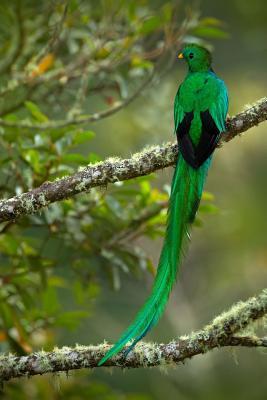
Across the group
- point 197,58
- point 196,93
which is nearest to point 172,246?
point 196,93

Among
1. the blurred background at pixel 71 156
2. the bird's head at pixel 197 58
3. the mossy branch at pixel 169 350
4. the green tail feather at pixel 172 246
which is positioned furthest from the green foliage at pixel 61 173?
the mossy branch at pixel 169 350

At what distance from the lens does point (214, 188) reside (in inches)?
345

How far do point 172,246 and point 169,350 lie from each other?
38cm

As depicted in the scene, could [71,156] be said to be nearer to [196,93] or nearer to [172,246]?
[196,93]

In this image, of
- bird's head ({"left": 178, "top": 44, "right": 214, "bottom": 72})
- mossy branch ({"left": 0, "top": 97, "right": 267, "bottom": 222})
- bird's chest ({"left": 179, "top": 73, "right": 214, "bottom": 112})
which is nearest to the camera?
mossy branch ({"left": 0, "top": 97, "right": 267, "bottom": 222})

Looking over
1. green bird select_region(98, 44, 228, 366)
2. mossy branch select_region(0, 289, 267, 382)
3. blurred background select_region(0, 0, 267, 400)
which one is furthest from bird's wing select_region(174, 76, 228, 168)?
mossy branch select_region(0, 289, 267, 382)

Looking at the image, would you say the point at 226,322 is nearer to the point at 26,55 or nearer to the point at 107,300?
the point at 26,55

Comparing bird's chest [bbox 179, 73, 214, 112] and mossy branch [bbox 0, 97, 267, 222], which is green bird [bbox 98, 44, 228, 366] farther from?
mossy branch [bbox 0, 97, 267, 222]

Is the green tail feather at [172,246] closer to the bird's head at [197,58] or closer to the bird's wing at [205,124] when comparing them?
the bird's wing at [205,124]

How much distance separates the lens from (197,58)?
3.56 meters

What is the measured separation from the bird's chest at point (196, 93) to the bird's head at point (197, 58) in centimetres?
16

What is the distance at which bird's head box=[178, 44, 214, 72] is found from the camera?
11.6ft

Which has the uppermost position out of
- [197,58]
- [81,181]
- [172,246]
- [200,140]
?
[197,58]

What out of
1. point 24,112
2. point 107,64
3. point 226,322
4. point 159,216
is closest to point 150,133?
point 24,112
